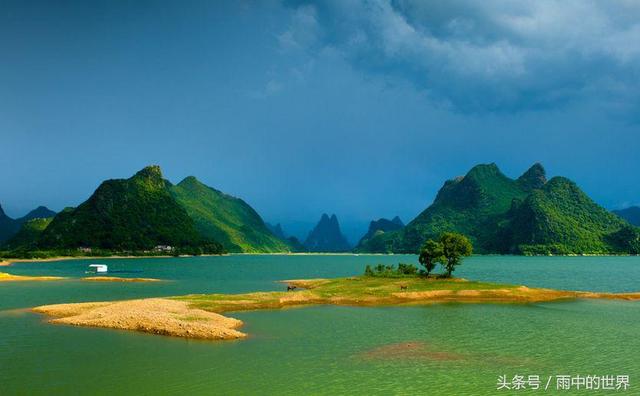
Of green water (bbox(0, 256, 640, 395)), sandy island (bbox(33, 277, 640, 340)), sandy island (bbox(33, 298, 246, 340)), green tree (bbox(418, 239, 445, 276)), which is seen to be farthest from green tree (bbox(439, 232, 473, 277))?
sandy island (bbox(33, 298, 246, 340))

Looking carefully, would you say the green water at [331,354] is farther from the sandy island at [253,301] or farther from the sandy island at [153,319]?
the sandy island at [253,301]

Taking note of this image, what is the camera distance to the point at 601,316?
71625 mm

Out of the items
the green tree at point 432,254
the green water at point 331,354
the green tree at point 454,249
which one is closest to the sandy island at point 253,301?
the green water at point 331,354

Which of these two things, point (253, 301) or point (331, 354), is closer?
point (331, 354)

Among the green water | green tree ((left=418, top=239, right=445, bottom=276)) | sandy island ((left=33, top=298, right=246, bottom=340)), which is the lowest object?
the green water

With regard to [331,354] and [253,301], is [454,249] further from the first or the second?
[331,354]

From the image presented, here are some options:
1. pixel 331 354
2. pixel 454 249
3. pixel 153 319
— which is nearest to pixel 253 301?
pixel 153 319

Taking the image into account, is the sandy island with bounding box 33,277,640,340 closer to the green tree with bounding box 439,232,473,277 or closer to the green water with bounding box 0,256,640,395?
the green water with bounding box 0,256,640,395

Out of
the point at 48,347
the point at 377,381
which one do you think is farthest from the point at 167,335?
the point at 377,381

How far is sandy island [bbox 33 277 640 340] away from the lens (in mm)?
56344

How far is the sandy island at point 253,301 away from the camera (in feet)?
185

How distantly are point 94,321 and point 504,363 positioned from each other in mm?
48068

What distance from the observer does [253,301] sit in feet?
262

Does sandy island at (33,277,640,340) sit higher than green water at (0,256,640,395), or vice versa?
sandy island at (33,277,640,340)
